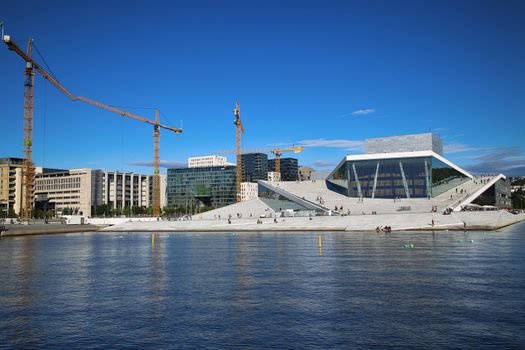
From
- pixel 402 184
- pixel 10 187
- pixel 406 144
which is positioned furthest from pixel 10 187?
pixel 402 184

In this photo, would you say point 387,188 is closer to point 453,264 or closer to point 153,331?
point 453,264

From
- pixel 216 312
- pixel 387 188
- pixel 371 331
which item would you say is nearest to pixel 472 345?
pixel 371 331

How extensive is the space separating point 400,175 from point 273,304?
86.7m

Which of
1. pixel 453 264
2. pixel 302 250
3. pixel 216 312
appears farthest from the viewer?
pixel 302 250

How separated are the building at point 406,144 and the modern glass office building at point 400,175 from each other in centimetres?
699

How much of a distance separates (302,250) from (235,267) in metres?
13.5

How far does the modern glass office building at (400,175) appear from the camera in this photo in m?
102

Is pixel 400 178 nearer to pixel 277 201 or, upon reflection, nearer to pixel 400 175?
pixel 400 175

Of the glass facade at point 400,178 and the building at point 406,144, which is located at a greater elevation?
the building at point 406,144

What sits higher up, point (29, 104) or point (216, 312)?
point (29, 104)

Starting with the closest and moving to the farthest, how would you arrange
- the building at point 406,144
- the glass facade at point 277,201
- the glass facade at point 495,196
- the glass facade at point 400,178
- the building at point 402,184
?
1. the building at point 402,184
2. the glass facade at point 400,178
3. the glass facade at point 495,196
4. the glass facade at point 277,201
5. the building at point 406,144

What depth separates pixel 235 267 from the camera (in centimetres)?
3475

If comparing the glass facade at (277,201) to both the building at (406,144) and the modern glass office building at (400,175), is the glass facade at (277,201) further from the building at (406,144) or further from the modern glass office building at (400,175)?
the building at (406,144)

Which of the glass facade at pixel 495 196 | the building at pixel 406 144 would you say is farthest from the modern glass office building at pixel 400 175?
the building at pixel 406 144
